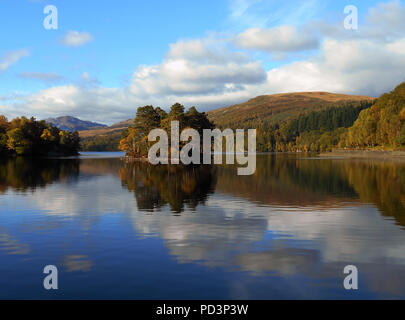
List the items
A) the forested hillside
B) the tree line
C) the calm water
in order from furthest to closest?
the tree line < the forested hillside < the calm water

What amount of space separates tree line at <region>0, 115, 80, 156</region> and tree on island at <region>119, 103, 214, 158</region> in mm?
58223

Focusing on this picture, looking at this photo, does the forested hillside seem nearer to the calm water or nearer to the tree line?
the calm water

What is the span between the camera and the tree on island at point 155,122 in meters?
102

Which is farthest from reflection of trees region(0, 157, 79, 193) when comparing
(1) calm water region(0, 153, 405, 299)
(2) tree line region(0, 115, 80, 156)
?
(2) tree line region(0, 115, 80, 156)

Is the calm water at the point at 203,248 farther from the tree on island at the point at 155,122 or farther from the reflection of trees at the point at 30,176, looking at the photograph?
the tree on island at the point at 155,122

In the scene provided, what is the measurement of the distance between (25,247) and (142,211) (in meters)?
9.13

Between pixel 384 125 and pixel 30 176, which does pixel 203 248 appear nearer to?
pixel 30 176

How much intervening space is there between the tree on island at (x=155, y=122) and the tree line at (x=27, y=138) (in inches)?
2292

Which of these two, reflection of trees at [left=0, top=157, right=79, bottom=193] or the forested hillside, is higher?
the forested hillside

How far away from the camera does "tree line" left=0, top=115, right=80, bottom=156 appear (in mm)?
149500

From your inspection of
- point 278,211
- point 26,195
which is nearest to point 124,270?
point 278,211
